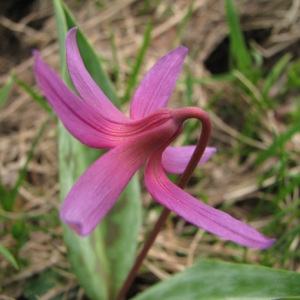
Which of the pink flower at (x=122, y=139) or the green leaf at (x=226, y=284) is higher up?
the pink flower at (x=122, y=139)

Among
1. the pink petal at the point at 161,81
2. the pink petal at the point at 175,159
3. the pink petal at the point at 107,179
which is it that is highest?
the pink petal at the point at 161,81

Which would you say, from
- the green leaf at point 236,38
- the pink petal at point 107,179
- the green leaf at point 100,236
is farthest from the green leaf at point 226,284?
the green leaf at point 236,38

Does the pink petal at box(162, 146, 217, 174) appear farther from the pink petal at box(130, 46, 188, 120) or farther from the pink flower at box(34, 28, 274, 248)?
Answer: the pink petal at box(130, 46, 188, 120)

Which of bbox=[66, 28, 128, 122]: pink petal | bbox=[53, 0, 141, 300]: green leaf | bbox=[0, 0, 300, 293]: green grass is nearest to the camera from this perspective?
bbox=[66, 28, 128, 122]: pink petal

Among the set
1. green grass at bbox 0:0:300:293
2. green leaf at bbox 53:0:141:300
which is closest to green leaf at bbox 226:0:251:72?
green grass at bbox 0:0:300:293

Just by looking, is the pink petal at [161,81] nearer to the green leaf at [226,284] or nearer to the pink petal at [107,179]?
the pink petal at [107,179]

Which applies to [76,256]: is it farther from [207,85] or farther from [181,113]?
[207,85]
